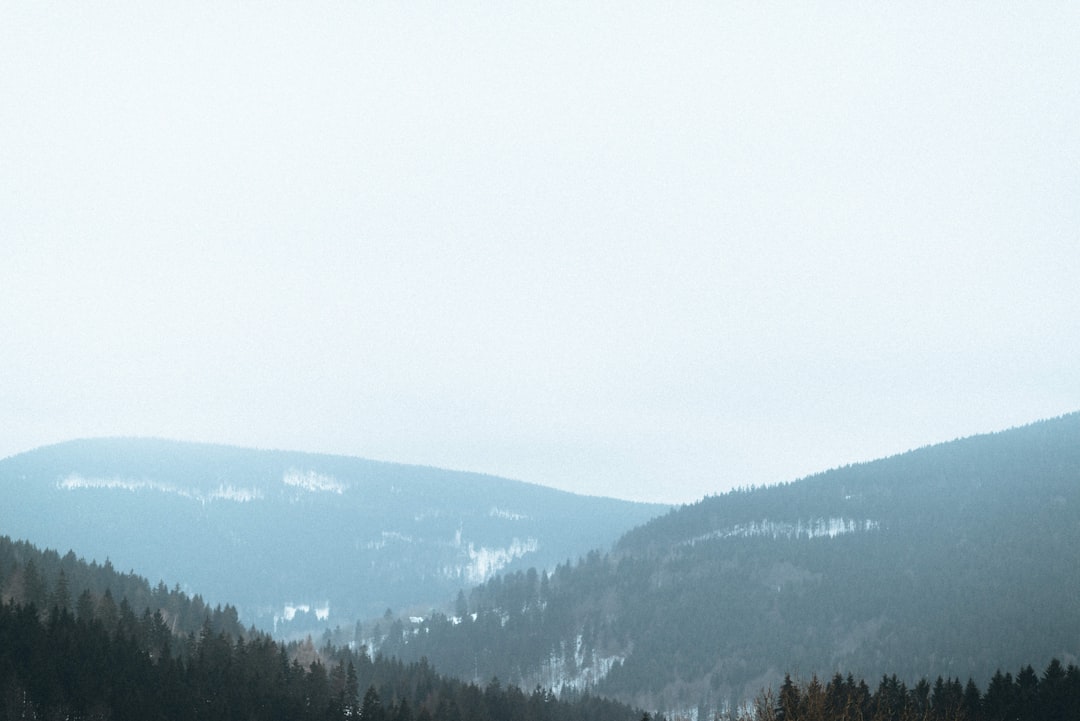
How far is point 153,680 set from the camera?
88.3m

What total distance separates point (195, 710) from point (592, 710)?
83.0m

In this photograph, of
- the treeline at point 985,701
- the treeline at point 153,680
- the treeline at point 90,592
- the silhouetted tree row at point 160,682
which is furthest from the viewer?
the treeline at point 90,592

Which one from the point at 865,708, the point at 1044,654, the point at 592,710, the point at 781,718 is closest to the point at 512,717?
the point at 592,710

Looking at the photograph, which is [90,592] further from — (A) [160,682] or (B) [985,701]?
(B) [985,701]

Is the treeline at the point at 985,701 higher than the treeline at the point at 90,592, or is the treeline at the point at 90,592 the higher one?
the treeline at the point at 90,592

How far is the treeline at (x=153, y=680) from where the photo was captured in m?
79.1

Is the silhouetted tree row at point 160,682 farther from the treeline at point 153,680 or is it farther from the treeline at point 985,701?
the treeline at point 985,701

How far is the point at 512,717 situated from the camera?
430ft

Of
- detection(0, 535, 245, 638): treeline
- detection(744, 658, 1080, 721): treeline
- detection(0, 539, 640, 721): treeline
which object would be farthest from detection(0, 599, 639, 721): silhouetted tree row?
detection(744, 658, 1080, 721): treeline

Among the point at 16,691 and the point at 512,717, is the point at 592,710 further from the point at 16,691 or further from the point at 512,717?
the point at 16,691

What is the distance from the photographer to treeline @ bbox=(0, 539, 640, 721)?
7912 cm

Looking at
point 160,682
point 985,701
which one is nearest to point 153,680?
point 160,682

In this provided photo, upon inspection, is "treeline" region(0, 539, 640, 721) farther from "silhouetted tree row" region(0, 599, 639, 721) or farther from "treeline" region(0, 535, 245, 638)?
"treeline" region(0, 535, 245, 638)

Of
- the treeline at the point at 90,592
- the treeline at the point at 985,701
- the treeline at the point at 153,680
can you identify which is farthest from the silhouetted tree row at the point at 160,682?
the treeline at the point at 985,701
